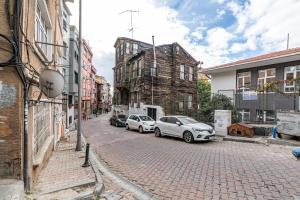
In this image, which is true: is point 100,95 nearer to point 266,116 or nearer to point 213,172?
point 266,116

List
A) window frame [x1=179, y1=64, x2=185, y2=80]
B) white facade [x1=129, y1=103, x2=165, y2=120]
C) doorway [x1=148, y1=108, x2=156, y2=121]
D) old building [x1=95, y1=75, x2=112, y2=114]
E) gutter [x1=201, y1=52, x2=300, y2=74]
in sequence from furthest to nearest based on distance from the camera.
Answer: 1. old building [x1=95, y1=75, x2=112, y2=114]
2. window frame [x1=179, y1=64, x2=185, y2=80]
3. doorway [x1=148, y1=108, x2=156, y2=121]
4. white facade [x1=129, y1=103, x2=165, y2=120]
5. gutter [x1=201, y1=52, x2=300, y2=74]

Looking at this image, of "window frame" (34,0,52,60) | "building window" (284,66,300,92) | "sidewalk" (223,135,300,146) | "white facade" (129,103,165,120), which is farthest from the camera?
"white facade" (129,103,165,120)

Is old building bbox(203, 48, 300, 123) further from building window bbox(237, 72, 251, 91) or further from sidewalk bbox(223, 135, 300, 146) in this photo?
A: sidewalk bbox(223, 135, 300, 146)

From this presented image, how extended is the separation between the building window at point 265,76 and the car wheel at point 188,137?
766 cm

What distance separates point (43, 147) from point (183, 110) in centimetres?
1452

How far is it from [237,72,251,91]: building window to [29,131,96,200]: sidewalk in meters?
14.9

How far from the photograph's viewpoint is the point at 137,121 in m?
18.5

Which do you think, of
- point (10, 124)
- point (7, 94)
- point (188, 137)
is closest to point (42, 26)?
point (7, 94)

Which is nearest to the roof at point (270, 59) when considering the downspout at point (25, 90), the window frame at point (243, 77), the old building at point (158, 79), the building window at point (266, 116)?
the window frame at point (243, 77)

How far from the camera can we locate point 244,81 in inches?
693

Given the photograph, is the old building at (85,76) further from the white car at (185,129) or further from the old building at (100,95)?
the white car at (185,129)

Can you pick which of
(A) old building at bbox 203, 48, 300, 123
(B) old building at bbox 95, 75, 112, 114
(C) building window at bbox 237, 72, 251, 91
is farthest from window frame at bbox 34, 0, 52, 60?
(B) old building at bbox 95, 75, 112, 114

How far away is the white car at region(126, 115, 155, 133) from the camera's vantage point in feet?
57.4

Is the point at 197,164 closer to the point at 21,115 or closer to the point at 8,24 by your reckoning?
the point at 21,115
